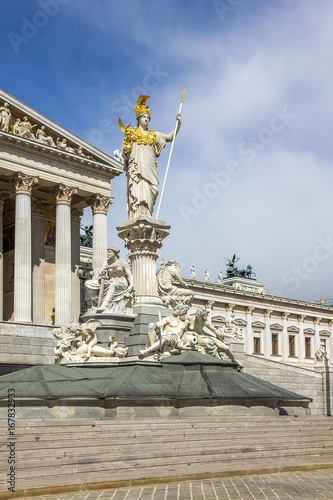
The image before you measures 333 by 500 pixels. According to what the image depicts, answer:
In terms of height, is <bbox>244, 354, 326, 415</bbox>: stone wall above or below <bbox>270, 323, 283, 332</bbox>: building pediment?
below

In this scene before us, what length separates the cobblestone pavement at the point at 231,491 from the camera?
12.0 metres

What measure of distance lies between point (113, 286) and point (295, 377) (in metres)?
23.1

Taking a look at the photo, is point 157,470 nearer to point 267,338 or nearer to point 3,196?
point 3,196

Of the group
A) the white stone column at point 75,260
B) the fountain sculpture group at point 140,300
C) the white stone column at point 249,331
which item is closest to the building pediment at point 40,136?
the white stone column at point 75,260

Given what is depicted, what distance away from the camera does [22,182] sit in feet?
156

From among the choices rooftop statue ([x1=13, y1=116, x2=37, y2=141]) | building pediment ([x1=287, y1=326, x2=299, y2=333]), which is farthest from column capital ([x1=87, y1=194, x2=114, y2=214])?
building pediment ([x1=287, y1=326, x2=299, y2=333])

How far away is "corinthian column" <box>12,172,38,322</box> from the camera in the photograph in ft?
148

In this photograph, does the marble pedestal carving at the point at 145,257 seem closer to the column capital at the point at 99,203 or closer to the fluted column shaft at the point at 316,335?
the column capital at the point at 99,203

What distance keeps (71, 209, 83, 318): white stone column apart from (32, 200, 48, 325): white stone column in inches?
85.8

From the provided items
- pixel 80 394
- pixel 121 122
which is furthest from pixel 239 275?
pixel 80 394

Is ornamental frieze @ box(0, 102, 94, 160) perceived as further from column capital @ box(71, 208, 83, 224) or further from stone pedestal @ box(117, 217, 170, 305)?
stone pedestal @ box(117, 217, 170, 305)

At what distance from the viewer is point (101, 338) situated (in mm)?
23031

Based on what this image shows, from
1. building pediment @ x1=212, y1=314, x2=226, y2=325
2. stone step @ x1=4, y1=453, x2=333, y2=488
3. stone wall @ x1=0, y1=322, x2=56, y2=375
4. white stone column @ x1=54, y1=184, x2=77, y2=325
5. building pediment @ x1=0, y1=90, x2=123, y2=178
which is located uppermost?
building pediment @ x1=0, y1=90, x2=123, y2=178

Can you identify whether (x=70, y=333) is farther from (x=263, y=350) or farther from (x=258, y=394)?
(x=263, y=350)
